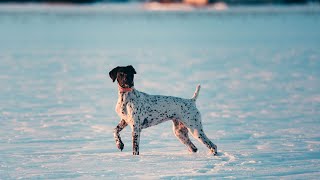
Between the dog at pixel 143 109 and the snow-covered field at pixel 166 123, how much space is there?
1.07 ft

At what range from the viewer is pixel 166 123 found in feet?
36.9

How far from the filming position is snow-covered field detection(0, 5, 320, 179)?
811 cm

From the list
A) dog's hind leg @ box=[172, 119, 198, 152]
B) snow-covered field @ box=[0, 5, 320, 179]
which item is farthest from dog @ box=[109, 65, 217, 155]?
snow-covered field @ box=[0, 5, 320, 179]

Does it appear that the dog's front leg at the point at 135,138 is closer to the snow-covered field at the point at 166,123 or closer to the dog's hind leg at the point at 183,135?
the snow-covered field at the point at 166,123

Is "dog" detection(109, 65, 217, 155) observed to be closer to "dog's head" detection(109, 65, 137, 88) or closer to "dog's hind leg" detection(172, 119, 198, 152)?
"dog's head" detection(109, 65, 137, 88)

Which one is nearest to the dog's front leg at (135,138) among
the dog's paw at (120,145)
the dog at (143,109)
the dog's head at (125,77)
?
the dog at (143,109)

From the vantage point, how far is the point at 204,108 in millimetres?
12766

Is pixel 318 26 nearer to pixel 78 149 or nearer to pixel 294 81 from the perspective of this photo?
pixel 294 81

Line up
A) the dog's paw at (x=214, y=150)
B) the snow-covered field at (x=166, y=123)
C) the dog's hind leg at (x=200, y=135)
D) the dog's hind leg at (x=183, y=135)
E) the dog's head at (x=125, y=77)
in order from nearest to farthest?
the snow-covered field at (x=166, y=123) < the dog's head at (x=125, y=77) < the dog's hind leg at (x=200, y=135) < the dog's paw at (x=214, y=150) < the dog's hind leg at (x=183, y=135)

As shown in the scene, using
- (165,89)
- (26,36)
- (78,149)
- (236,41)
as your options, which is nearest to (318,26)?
(236,41)

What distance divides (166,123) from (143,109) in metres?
2.98

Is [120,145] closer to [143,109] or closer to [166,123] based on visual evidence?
[143,109]

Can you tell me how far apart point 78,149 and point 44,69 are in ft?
34.5

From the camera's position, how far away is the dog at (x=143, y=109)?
8.26 metres
